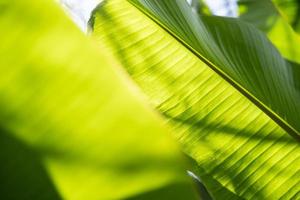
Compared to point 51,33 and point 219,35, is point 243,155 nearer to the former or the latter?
point 219,35

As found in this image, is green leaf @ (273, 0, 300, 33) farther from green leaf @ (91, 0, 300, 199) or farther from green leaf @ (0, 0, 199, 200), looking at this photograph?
green leaf @ (0, 0, 199, 200)

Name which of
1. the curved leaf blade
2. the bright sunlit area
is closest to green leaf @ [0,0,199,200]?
the bright sunlit area

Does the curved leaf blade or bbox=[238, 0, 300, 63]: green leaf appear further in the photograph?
bbox=[238, 0, 300, 63]: green leaf

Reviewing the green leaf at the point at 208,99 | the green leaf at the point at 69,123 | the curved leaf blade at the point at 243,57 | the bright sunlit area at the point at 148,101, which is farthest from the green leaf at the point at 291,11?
the green leaf at the point at 69,123

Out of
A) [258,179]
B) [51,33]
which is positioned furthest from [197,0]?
[51,33]

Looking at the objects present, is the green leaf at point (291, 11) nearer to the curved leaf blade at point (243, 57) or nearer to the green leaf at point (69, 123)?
the curved leaf blade at point (243, 57)

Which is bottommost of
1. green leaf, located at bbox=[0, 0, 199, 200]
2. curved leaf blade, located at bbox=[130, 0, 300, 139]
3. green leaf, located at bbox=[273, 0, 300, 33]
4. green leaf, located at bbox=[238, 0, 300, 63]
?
green leaf, located at bbox=[238, 0, 300, 63]
